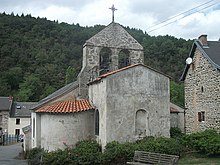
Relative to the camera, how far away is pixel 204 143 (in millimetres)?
14648

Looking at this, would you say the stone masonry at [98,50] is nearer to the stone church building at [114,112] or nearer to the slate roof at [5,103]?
the stone church building at [114,112]

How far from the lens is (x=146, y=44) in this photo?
5541 centimetres

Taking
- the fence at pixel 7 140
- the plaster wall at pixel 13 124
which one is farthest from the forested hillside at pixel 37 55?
the fence at pixel 7 140

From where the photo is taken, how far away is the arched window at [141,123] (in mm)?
15727

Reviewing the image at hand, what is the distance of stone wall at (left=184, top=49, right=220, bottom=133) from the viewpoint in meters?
18.5

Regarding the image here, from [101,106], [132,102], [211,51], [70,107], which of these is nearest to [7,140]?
[70,107]

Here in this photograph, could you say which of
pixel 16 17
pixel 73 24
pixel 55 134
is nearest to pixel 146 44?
pixel 55 134

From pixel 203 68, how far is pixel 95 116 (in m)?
9.10

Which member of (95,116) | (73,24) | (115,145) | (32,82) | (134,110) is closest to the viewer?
(115,145)

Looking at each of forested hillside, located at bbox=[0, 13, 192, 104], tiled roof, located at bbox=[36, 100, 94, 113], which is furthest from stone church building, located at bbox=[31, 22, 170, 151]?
forested hillside, located at bbox=[0, 13, 192, 104]

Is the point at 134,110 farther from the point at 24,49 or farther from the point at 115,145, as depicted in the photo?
the point at 24,49

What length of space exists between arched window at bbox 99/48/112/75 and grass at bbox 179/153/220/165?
28.3 ft

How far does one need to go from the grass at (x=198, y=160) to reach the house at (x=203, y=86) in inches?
151

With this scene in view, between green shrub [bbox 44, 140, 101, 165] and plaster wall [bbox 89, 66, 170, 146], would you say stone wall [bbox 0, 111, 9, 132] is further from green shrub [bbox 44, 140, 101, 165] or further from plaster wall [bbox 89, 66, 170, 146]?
green shrub [bbox 44, 140, 101, 165]
